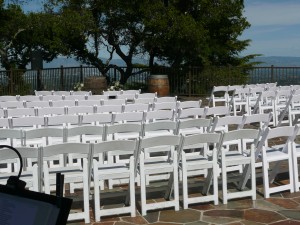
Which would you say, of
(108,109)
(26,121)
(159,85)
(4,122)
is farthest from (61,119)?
(159,85)

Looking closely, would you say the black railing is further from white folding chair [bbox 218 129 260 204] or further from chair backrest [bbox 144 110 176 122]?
white folding chair [bbox 218 129 260 204]

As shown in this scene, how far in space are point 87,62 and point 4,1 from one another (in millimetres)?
5255

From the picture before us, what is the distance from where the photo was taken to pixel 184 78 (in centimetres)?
2052

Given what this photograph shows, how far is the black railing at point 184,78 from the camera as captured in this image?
63.7 ft

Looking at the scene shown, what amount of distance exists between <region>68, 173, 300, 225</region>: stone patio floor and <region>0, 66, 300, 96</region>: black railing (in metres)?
14.4

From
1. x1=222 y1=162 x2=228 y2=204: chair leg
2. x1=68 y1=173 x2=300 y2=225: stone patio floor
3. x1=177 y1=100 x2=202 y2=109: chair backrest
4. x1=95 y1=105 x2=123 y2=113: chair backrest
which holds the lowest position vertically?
x1=68 y1=173 x2=300 y2=225: stone patio floor

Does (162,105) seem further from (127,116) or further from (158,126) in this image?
(158,126)

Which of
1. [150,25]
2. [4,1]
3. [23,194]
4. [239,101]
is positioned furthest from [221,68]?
[23,194]

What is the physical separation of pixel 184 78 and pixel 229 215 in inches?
624

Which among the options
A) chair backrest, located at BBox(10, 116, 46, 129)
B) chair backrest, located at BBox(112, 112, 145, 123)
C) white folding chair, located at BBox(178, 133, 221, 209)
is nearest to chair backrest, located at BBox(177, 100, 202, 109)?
chair backrest, located at BBox(112, 112, 145, 123)

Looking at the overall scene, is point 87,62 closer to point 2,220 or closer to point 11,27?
point 11,27

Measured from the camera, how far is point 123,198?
545 cm

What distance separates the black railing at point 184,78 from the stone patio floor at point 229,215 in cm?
1444

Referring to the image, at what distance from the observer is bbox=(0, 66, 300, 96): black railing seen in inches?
765
